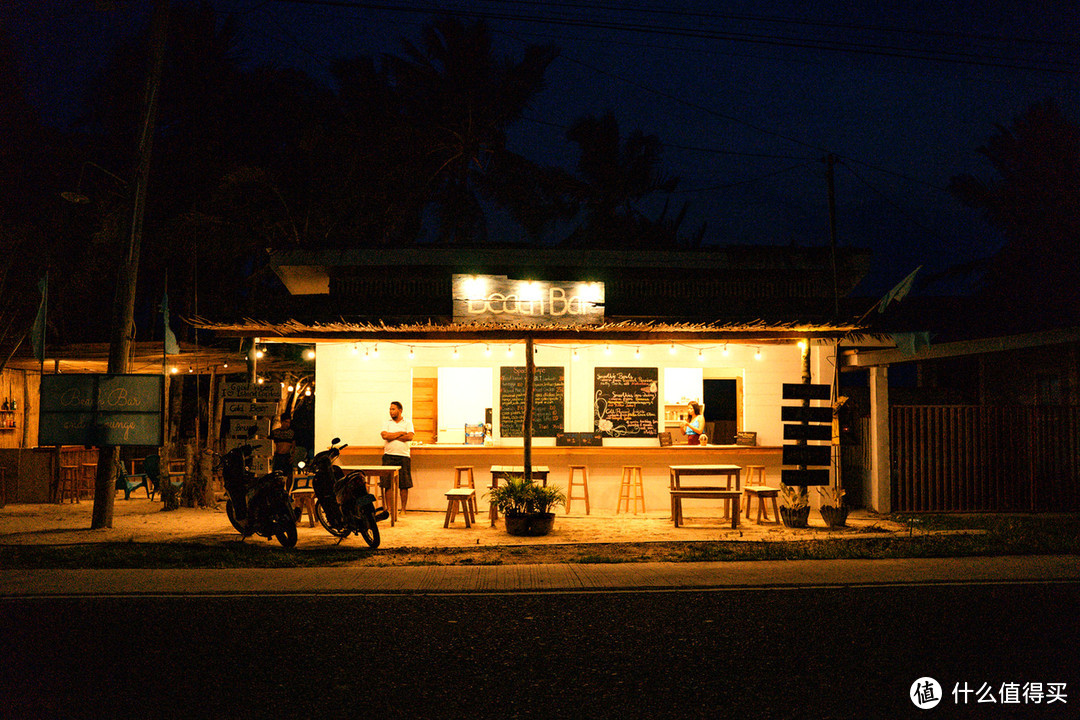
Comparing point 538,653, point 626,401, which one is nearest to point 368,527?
point 538,653

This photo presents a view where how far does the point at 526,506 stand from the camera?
413 inches

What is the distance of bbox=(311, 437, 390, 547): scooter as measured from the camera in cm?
939

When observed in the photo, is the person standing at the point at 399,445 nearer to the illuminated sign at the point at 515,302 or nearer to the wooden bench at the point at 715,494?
the illuminated sign at the point at 515,302

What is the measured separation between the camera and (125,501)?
49.0 ft

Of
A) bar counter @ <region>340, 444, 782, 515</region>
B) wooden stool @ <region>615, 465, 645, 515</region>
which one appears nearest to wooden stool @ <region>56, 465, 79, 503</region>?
bar counter @ <region>340, 444, 782, 515</region>

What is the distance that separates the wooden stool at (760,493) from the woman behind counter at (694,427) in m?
0.95

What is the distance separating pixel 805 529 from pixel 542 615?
19.4 ft

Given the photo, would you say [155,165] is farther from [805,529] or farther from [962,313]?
[962,313]

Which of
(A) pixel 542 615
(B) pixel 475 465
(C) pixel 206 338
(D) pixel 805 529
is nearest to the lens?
(A) pixel 542 615

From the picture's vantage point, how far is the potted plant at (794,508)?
10938mm

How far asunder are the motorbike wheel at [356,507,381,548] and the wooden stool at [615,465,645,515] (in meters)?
4.64

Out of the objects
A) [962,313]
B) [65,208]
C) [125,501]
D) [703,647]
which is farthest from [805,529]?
[65,208]

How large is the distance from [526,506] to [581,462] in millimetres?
2760

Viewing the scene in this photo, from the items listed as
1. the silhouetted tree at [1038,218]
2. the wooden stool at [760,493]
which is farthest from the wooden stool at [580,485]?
the silhouetted tree at [1038,218]
